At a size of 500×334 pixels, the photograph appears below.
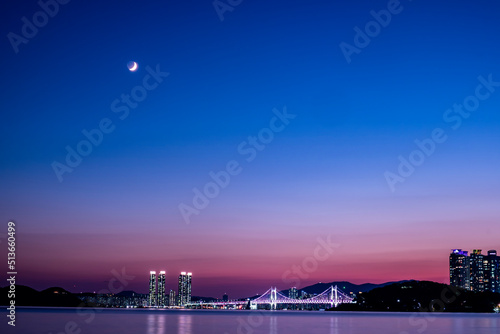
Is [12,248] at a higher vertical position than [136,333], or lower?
higher

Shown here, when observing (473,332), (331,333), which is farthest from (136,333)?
(473,332)

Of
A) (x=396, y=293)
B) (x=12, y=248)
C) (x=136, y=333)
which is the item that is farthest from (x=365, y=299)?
(x=12, y=248)

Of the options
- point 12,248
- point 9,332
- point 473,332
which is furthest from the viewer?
point 473,332

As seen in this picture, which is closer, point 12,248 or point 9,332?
point 12,248

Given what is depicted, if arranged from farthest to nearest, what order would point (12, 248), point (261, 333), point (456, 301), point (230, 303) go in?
point (456, 301) < point (230, 303) < point (261, 333) < point (12, 248)

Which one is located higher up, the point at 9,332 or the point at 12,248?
the point at 12,248

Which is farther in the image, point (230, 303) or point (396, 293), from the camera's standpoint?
point (396, 293)

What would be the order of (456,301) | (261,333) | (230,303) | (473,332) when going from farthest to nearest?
(456,301) < (230,303) < (473,332) < (261,333)

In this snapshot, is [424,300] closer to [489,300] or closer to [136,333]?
[489,300]

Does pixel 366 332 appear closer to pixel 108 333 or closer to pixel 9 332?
pixel 108 333
